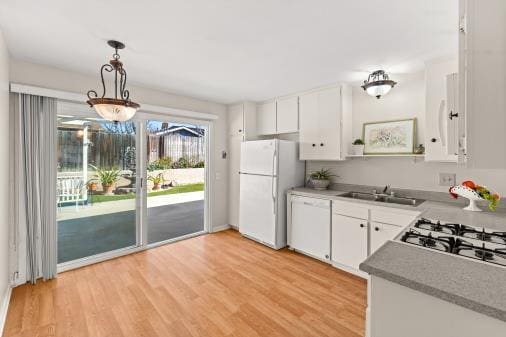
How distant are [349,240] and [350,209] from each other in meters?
0.37

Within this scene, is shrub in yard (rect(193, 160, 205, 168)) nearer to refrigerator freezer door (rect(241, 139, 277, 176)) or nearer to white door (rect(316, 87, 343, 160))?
refrigerator freezer door (rect(241, 139, 277, 176))

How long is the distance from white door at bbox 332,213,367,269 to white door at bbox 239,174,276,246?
914 millimetres

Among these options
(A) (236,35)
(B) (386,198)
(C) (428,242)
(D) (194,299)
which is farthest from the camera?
(B) (386,198)

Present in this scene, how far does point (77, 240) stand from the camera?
3094mm

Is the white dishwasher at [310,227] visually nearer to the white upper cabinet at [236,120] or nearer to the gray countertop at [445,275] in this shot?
the white upper cabinet at [236,120]

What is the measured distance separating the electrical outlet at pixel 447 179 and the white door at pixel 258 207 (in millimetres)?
1980

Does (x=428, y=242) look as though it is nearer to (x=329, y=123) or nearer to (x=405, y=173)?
(x=405, y=173)

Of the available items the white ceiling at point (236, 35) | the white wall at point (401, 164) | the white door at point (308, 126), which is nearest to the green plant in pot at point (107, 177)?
the white ceiling at point (236, 35)

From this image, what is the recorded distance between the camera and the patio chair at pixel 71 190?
288 cm

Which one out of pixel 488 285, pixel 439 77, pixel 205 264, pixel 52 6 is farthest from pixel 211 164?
pixel 488 285

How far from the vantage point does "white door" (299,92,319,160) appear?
345 cm

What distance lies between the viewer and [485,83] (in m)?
0.92

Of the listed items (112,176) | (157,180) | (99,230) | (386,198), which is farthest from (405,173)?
(99,230)

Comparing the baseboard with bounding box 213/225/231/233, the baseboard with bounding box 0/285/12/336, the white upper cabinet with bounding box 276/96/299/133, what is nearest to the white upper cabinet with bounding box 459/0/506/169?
the white upper cabinet with bounding box 276/96/299/133
